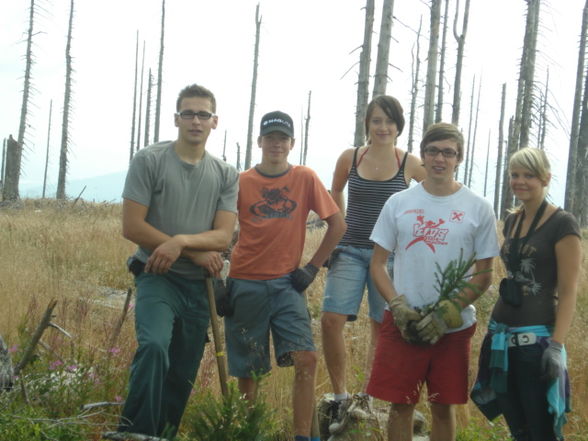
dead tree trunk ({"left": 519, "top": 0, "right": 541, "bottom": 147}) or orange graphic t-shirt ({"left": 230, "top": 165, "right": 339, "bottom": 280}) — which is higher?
dead tree trunk ({"left": 519, "top": 0, "right": 541, "bottom": 147})

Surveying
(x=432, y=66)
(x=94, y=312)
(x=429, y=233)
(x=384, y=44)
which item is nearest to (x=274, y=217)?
(x=429, y=233)

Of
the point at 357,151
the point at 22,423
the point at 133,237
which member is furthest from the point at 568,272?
the point at 22,423

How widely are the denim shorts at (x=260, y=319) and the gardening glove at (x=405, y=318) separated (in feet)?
2.45

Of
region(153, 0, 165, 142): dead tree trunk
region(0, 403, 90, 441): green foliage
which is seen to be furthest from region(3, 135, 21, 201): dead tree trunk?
region(0, 403, 90, 441): green foliage

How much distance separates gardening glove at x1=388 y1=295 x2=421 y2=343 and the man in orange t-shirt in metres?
0.72

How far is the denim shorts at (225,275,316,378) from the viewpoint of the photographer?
387 cm

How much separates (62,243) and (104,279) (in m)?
1.98

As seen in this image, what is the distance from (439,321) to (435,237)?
472 millimetres

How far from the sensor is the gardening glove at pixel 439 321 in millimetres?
3139

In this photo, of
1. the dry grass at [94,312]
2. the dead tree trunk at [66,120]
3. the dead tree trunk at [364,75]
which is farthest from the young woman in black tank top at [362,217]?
the dead tree trunk at [66,120]

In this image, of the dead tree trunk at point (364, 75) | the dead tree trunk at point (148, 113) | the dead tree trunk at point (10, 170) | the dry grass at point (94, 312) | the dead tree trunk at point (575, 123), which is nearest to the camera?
the dry grass at point (94, 312)

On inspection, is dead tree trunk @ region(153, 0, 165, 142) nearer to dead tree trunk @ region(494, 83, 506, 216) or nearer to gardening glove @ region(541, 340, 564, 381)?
dead tree trunk @ region(494, 83, 506, 216)

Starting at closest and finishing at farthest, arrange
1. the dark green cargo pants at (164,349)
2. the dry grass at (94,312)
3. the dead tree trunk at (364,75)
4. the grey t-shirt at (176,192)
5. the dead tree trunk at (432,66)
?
the dark green cargo pants at (164,349), the grey t-shirt at (176,192), the dry grass at (94,312), the dead tree trunk at (364,75), the dead tree trunk at (432,66)

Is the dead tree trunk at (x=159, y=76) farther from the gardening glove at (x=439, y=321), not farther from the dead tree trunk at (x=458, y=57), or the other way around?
the gardening glove at (x=439, y=321)
